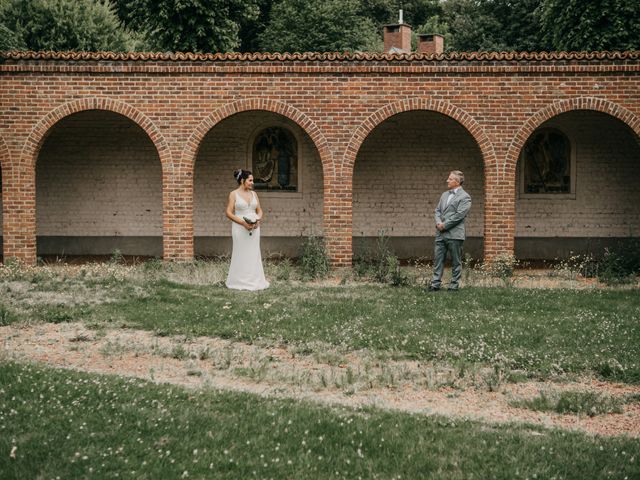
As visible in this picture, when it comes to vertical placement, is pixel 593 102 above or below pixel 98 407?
above

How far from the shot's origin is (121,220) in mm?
17500

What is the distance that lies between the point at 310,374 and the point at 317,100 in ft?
27.1

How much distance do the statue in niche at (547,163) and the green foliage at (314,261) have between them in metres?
5.81

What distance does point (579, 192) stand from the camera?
56.5 feet

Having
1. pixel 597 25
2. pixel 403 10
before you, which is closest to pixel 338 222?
pixel 597 25

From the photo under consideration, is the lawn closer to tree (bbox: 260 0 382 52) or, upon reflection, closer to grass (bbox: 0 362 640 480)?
grass (bbox: 0 362 640 480)

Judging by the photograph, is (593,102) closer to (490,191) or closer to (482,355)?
(490,191)

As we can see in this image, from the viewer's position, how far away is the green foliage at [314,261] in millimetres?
13751

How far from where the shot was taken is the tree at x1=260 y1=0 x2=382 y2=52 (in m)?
32.4

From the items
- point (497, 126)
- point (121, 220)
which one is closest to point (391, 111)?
point (497, 126)

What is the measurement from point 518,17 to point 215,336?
27.2m

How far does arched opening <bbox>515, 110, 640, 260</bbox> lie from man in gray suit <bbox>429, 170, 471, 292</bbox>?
19.0 ft

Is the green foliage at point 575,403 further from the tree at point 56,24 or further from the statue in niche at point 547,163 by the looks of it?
the tree at point 56,24

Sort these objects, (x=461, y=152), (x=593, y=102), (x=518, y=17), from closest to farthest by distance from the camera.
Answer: (x=593, y=102) → (x=461, y=152) → (x=518, y=17)
